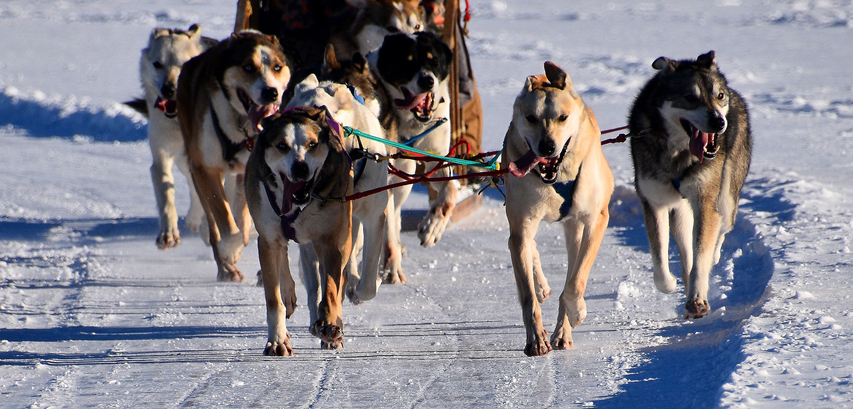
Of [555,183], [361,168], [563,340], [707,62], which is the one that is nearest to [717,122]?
[707,62]

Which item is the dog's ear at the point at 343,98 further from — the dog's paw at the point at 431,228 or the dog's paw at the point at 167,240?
the dog's paw at the point at 167,240

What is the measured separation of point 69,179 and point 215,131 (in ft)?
13.5

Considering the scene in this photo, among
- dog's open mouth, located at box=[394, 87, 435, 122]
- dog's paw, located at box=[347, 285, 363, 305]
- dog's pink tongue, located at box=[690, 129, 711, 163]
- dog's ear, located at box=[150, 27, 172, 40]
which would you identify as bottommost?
dog's paw, located at box=[347, 285, 363, 305]

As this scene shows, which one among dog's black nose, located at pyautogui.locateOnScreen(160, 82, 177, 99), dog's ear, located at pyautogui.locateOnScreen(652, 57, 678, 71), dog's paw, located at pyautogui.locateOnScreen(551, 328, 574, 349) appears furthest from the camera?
dog's black nose, located at pyautogui.locateOnScreen(160, 82, 177, 99)

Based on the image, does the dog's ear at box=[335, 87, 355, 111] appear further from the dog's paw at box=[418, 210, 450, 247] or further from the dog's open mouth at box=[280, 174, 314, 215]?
the dog's paw at box=[418, 210, 450, 247]

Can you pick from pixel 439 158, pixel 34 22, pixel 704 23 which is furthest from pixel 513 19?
pixel 439 158

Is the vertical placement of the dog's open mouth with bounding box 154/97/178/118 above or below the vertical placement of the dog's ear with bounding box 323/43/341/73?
below

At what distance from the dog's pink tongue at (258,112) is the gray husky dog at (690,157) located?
1753mm

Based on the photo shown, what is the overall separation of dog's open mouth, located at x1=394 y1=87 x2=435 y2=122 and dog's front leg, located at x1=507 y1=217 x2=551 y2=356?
1281mm

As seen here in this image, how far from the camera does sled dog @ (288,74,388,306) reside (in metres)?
3.87

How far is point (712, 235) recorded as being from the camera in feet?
12.7

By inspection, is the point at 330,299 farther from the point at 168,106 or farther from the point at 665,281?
the point at 168,106

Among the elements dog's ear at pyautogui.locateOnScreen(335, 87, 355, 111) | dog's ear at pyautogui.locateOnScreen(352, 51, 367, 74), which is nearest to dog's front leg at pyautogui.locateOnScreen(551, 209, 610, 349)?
dog's ear at pyautogui.locateOnScreen(335, 87, 355, 111)

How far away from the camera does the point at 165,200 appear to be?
18.6 ft
